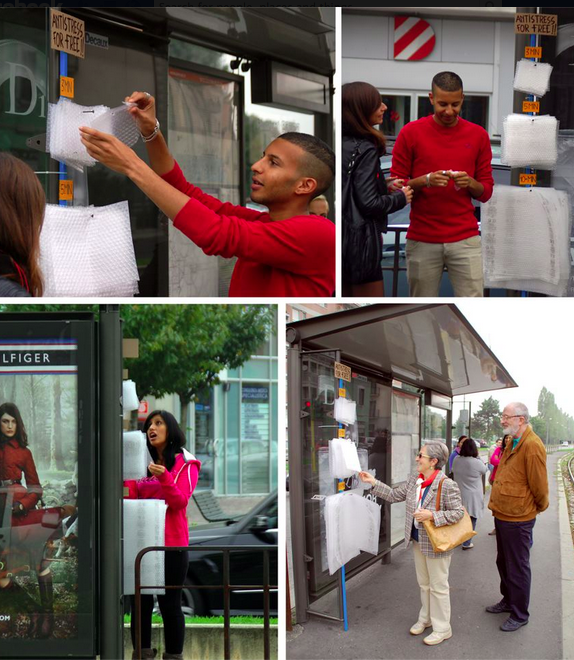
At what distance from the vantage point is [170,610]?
13.4 feet

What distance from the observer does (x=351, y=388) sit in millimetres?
4277

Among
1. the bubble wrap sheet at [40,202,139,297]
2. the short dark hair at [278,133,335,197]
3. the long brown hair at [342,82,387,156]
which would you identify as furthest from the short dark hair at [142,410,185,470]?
the long brown hair at [342,82,387,156]

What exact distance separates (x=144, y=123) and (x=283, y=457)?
1.62 metres

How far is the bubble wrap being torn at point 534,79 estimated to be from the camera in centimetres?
394

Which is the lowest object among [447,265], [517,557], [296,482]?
[517,557]

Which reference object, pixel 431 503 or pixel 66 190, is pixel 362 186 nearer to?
pixel 66 190

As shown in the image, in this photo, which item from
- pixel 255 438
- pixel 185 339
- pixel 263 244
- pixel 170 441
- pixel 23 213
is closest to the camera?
pixel 263 244

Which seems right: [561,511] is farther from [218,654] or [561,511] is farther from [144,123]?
[144,123]

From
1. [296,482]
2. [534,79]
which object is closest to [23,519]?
[296,482]

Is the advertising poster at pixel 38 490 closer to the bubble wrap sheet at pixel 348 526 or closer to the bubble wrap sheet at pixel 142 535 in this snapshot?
the bubble wrap sheet at pixel 142 535

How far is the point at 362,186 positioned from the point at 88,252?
125 cm

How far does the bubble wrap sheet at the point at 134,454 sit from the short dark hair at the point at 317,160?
4.58 ft

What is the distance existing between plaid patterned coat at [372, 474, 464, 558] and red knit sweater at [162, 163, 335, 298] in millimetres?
972

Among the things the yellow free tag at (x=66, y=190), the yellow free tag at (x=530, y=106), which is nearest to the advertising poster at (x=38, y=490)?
the yellow free tag at (x=66, y=190)
